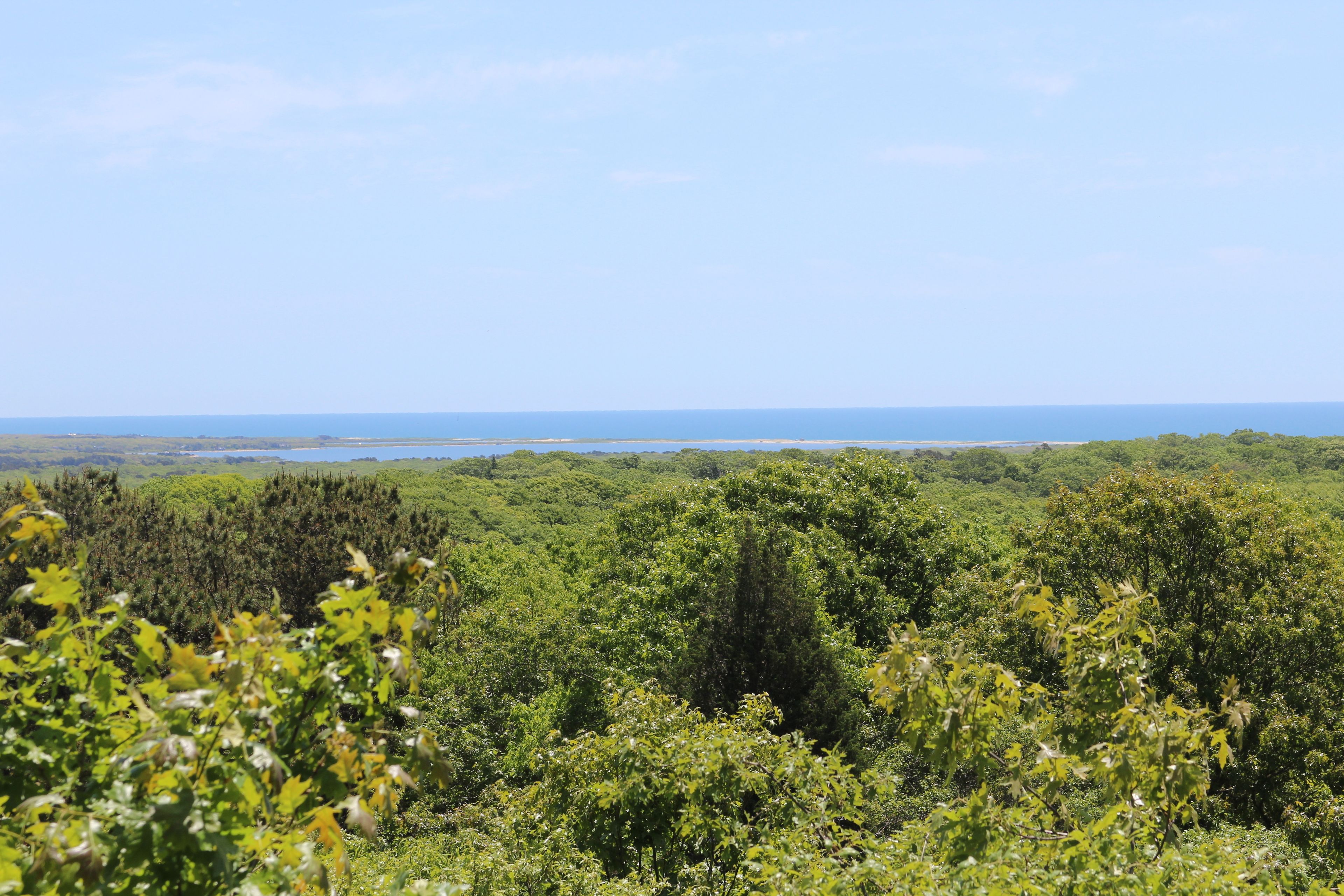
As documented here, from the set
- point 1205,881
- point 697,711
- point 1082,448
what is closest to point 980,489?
point 1082,448

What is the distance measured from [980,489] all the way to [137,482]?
265ft

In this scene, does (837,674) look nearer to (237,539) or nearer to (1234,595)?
(1234,595)

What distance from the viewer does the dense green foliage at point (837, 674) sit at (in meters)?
5.31

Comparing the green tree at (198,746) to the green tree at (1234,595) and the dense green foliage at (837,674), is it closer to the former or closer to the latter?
the dense green foliage at (837,674)

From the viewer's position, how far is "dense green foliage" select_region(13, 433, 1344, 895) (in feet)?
17.4

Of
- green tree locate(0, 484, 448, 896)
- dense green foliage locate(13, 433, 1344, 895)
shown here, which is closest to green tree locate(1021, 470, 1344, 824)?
dense green foliage locate(13, 433, 1344, 895)

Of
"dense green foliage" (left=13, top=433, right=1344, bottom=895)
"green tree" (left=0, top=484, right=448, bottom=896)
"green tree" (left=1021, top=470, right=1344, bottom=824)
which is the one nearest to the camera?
"green tree" (left=0, top=484, right=448, bottom=896)

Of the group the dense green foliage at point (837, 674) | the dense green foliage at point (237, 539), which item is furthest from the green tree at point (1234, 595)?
the dense green foliage at point (237, 539)

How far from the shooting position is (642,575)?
82.8 feet

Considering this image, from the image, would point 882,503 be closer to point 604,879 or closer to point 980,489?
point 604,879

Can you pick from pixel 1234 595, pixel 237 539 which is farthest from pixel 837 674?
pixel 237 539

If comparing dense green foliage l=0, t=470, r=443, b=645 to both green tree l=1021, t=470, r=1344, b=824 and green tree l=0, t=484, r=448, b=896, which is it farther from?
green tree l=0, t=484, r=448, b=896

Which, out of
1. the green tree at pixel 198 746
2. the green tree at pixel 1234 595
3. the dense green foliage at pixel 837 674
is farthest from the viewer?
the green tree at pixel 1234 595

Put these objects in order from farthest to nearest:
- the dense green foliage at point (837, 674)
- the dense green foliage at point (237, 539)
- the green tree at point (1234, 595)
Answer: the dense green foliage at point (237, 539)
the green tree at point (1234, 595)
the dense green foliage at point (837, 674)
